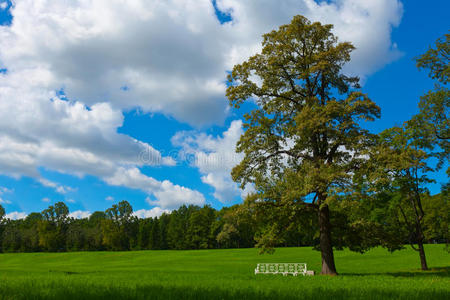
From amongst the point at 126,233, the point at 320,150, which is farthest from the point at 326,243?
the point at 126,233

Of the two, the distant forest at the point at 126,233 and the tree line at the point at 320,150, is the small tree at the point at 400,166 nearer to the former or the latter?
the tree line at the point at 320,150

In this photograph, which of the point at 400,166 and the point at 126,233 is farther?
the point at 126,233

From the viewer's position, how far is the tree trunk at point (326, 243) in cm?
2553

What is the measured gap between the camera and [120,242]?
130125mm

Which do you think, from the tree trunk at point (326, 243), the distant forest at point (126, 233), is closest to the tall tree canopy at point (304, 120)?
the tree trunk at point (326, 243)

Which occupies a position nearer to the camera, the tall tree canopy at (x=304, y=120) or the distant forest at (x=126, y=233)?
the tall tree canopy at (x=304, y=120)

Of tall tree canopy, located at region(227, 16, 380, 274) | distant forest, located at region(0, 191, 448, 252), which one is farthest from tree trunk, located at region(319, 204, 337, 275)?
distant forest, located at region(0, 191, 448, 252)

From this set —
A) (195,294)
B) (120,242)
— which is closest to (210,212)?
(120,242)

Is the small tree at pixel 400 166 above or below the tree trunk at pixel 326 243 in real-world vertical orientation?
above

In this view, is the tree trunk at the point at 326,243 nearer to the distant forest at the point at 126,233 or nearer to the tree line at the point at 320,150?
the tree line at the point at 320,150

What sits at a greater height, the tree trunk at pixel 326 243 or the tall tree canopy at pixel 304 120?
the tall tree canopy at pixel 304 120

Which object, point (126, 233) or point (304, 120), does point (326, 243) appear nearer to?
point (304, 120)

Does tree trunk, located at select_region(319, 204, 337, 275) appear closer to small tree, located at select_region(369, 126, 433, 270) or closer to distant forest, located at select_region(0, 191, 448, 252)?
small tree, located at select_region(369, 126, 433, 270)

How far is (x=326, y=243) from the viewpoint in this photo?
85.3 feet
